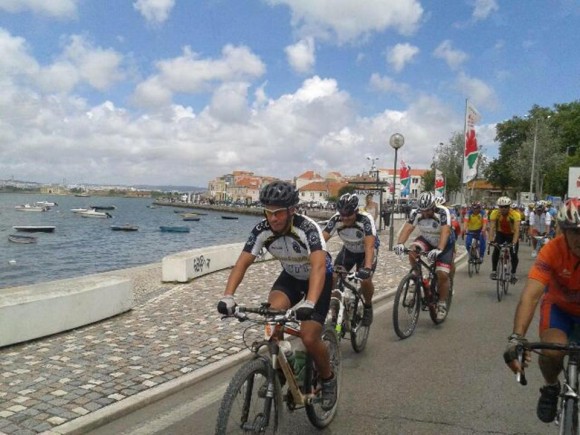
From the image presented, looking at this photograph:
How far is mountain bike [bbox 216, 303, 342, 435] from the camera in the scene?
3137 millimetres


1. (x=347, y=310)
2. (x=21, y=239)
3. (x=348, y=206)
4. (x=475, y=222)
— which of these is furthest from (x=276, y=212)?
(x=21, y=239)

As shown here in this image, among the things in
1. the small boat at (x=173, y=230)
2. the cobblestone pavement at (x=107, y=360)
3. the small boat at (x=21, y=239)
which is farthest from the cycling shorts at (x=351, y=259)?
the small boat at (x=173, y=230)

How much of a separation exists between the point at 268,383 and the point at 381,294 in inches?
273

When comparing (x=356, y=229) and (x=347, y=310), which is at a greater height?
(x=356, y=229)

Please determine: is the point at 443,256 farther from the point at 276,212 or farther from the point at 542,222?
the point at 542,222

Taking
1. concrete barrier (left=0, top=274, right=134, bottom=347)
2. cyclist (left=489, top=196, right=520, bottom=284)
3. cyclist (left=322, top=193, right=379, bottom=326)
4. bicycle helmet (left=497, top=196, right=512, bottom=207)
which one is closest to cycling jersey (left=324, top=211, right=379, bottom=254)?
cyclist (left=322, top=193, right=379, bottom=326)

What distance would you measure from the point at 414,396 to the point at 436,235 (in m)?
3.26

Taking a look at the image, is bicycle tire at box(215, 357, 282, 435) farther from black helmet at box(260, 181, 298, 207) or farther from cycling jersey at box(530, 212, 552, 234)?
cycling jersey at box(530, 212, 552, 234)

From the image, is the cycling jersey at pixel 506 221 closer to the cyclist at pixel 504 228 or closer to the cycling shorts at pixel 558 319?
the cyclist at pixel 504 228

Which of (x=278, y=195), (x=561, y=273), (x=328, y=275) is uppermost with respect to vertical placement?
(x=278, y=195)

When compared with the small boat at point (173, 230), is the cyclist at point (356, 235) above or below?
above

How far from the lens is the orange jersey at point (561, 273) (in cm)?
317

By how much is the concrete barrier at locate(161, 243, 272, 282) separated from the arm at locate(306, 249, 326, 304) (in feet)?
26.1

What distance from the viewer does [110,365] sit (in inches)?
216
